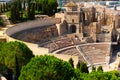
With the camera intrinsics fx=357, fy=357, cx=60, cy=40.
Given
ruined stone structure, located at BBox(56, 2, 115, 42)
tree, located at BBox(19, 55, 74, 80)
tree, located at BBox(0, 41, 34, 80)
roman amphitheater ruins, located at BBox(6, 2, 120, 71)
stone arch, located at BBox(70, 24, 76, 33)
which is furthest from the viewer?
stone arch, located at BBox(70, 24, 76, 33)

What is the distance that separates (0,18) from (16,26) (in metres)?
4.70

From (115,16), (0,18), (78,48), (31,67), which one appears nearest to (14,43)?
(31,67)

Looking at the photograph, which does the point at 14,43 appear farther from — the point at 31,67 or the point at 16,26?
the point at 16,26

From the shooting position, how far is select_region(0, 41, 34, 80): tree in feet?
99.2

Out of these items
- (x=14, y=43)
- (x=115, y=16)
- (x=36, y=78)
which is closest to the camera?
(x=36, y=78)

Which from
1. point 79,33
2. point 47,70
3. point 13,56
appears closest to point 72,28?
point 79,33

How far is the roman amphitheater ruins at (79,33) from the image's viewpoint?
43938mm

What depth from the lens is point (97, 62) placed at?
1641 inches

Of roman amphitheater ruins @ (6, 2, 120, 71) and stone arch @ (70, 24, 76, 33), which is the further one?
stone arch @ (70, 24, 76, 33)

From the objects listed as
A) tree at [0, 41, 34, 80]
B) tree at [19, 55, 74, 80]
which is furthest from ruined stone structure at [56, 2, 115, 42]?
tree at [19, 55, 74, 80]

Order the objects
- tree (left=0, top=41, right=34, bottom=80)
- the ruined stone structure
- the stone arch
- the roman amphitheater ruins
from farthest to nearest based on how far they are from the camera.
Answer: the stone arch
the ruined stone structure
the roman amphitheater ruins
tree (left=0, top=41, right=34, bottom=80)

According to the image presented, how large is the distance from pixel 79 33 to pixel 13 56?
21054 mm

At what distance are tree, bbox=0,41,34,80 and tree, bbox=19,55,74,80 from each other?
16.1 feet

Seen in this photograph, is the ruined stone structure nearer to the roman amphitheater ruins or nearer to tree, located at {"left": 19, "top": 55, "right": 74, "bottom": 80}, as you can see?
the roman amphitheater ruins
